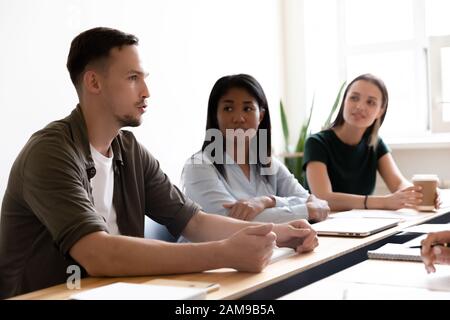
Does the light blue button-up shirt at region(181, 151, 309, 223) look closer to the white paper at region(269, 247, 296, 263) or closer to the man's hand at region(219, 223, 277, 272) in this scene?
the white paper at region(269, 247, 296, 263)

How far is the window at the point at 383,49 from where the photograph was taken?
14.5ft

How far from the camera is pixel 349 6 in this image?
467cm

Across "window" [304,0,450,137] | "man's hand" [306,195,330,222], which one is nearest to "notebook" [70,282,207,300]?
"man's hand" [306,195,330,222]

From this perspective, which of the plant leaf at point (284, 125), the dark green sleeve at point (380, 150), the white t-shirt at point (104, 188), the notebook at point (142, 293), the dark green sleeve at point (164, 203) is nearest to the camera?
the notebook at point (142, 293)

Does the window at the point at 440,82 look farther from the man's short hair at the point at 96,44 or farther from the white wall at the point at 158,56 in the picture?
the man's short hair at the point at 96,44

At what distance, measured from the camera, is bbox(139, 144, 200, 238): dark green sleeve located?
72.2 inches

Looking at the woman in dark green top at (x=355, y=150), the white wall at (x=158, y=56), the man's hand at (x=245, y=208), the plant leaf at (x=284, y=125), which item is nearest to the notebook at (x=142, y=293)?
the man's hand at (x=245, y=208)

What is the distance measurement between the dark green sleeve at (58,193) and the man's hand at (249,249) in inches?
11.4

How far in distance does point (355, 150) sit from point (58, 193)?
76.8 inches

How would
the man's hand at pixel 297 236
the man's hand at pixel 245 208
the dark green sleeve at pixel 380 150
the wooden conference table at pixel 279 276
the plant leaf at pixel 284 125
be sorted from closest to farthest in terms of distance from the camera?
1. the wooden conference table at pixel 279 276
2. the man's hand at pixel 297 236
3. the man's hand at pixel 245 208
4. the dark green sleeve at pixel 380 150
5. the plant leaf at pixel 284 125

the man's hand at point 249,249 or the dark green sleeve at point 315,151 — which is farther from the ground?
the dark green sleeve at point 315,151

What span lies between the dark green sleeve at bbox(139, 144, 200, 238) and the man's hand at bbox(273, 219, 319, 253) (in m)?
0.37
